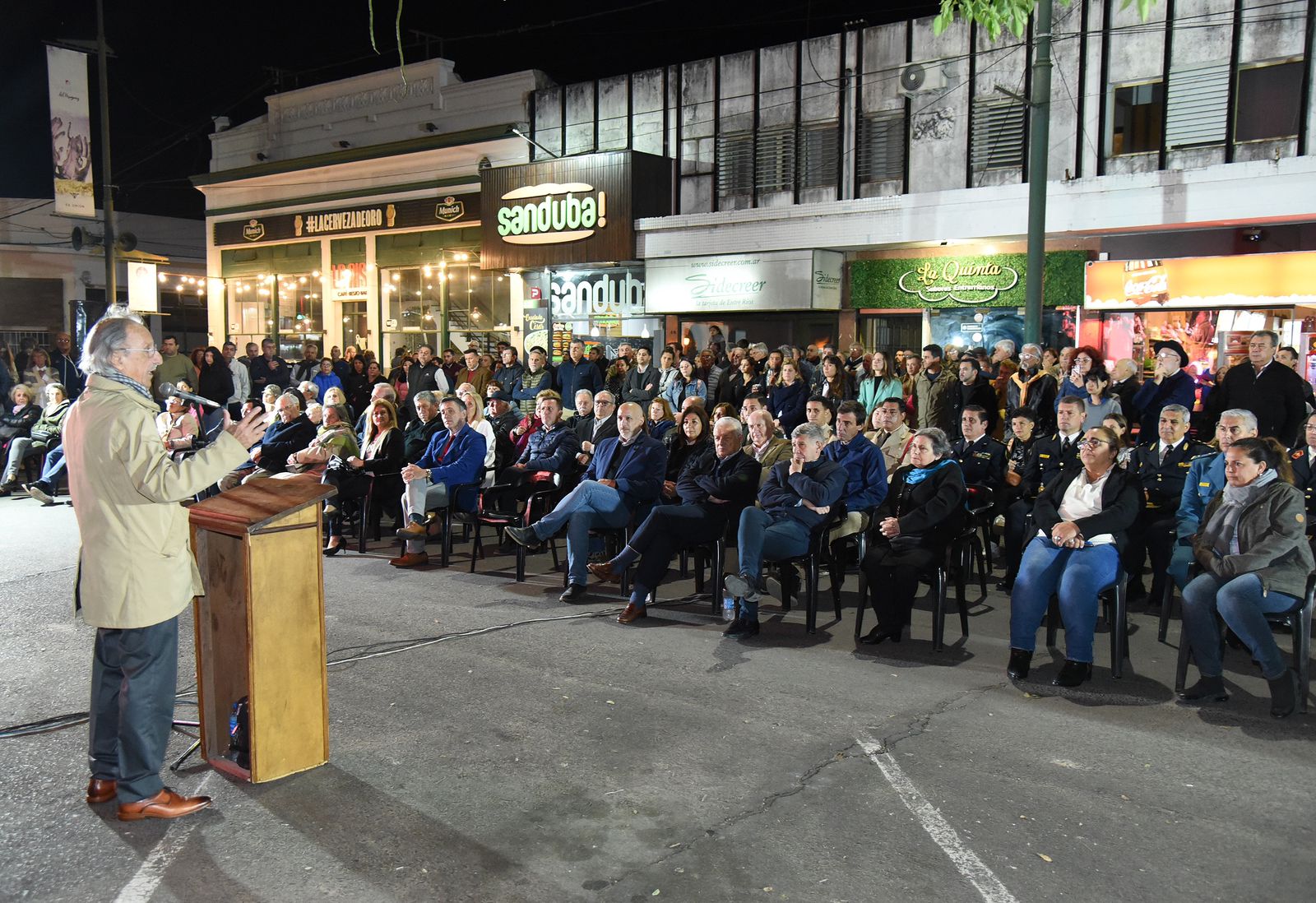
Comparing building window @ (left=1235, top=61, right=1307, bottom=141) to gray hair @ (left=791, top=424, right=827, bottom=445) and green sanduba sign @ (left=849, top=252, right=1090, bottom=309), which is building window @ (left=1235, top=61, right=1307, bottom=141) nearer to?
green sanduba sign @ (left=849, top=252, right=1090, bottom=309)

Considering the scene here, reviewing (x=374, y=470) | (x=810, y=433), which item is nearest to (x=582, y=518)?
(x=810, y=433)

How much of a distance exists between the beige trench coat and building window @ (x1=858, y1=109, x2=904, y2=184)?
51.0 ft

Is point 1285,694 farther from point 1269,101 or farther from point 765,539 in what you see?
point 1269,101

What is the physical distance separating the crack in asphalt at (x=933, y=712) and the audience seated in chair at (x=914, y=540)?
3.01 ft

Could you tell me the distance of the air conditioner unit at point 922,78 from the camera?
1650 centimetres

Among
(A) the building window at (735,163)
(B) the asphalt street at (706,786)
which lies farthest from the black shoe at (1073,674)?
(A) the building window at (735,163)

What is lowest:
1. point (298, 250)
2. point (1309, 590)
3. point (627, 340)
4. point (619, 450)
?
point (1309, 590)

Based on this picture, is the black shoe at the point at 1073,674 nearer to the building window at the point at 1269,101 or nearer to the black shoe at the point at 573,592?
the black shoe at the point at 573,592

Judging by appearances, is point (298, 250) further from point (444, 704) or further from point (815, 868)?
point (815, 868)

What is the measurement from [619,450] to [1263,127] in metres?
11.5

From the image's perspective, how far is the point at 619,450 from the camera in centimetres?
851

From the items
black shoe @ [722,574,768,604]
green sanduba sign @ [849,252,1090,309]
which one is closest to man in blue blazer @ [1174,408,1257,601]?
black shoe @ [722,574,768,604]

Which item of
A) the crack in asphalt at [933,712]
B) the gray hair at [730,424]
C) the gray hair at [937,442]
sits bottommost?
the crack in asphalt at [933,712]

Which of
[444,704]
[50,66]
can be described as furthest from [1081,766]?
[50,66]
